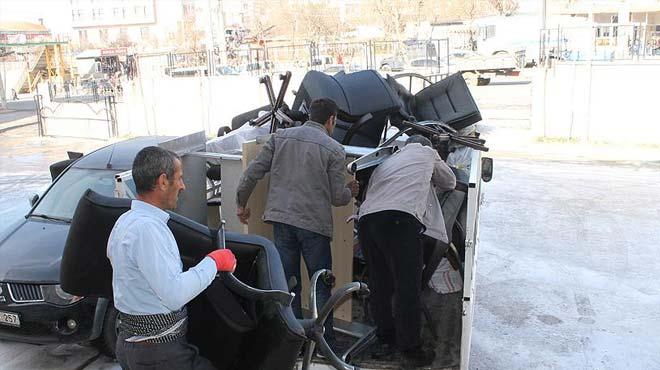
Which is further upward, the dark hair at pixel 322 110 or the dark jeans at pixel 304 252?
the dark hair at pixel 322 110

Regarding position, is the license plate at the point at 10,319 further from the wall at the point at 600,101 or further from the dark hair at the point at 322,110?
the wall at the point at 600,101

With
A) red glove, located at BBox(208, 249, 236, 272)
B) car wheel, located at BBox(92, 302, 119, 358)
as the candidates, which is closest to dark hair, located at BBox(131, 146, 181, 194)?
red glove, located at BBox(208, 249, 236, 272)

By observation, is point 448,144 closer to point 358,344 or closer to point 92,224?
point 358,344

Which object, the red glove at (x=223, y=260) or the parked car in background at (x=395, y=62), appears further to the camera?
the parked car in background at (x=395, y=62)

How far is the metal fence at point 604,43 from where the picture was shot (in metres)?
15.7

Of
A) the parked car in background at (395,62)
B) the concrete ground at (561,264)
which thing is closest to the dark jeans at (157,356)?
the concrete ground at (561,264)

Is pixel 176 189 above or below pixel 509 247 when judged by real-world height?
above

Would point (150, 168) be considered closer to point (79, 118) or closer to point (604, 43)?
point (79, 118)

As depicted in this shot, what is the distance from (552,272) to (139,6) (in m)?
109

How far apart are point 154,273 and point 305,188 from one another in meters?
1.99

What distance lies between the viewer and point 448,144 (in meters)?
4.97

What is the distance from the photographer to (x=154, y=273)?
7.64ft

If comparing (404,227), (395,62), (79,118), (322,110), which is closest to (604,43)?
(395,62)

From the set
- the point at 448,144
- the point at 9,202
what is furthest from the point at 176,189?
the point at 9,202
